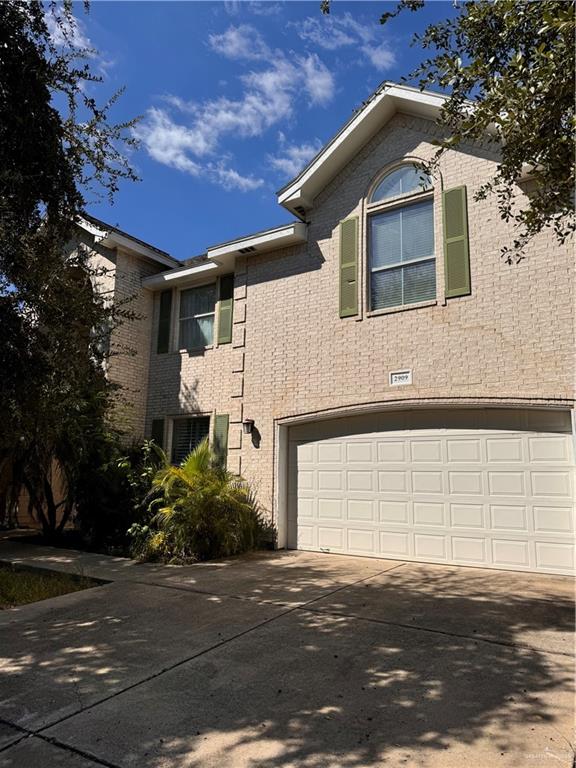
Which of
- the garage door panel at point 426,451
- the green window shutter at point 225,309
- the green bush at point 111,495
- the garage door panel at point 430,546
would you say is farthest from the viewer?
the green window shutter at point 225,309

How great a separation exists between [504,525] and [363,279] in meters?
5.07

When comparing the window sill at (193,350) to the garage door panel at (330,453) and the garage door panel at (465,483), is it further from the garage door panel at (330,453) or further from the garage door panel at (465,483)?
the garage door panel at (465,483)

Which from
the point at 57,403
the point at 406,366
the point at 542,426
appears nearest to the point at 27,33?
the point at 57,403

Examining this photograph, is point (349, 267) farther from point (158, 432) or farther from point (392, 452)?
point (158, 432)

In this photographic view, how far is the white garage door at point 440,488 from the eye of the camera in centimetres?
808

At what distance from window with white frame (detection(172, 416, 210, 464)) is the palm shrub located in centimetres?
180

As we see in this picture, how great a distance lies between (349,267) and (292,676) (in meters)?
7.87

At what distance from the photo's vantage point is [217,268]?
12.6 metres

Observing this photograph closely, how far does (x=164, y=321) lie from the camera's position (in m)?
13.5

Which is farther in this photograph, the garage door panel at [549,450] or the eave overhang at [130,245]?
the eave overhang at [130,245]

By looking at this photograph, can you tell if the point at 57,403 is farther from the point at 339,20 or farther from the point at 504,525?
the point at 504,525

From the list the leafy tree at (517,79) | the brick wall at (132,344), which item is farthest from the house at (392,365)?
the leafy tree at (517,79)

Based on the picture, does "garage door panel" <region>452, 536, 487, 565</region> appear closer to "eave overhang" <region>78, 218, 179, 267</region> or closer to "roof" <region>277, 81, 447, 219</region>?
"roof" <region>277, 81, 447, 219</region>

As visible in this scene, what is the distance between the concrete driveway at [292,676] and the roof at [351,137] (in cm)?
780
